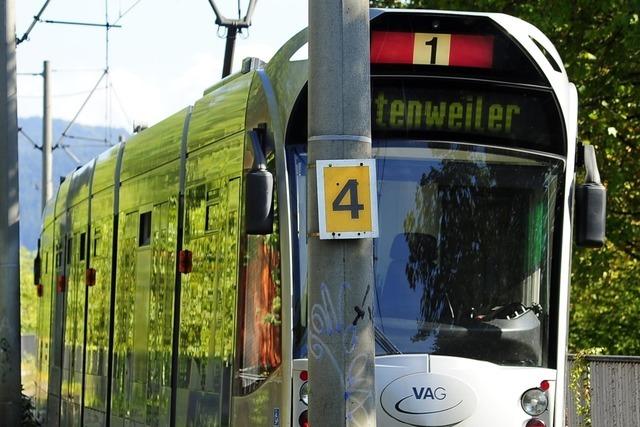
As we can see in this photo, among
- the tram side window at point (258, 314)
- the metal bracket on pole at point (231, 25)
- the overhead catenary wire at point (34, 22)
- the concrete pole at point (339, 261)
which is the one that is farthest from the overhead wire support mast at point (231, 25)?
the concrete pole at point (339, 261)

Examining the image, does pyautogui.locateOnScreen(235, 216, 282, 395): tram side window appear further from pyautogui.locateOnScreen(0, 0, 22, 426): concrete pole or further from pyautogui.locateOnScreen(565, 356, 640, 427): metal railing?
pyautogui.locateOnScreen(0, 0, 22, 426): concrete pole

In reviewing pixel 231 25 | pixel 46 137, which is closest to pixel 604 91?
pixel 231 25

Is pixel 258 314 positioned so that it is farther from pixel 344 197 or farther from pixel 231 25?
pixel 231 25

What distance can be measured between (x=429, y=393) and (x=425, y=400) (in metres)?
0.05

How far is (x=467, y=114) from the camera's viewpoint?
9.01m

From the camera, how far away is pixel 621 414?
45.4 ft

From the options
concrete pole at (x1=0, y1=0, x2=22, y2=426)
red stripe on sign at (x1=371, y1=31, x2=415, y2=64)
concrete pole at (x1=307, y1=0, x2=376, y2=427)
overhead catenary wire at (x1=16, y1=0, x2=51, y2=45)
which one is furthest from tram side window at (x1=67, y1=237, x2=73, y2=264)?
concrete pole at (x1=307, y1=0, x2=376, y2=427)

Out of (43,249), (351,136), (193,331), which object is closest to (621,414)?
(193,331)

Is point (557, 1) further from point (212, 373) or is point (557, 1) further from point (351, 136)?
point (351, 136)

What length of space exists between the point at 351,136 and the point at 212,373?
351 centimetres

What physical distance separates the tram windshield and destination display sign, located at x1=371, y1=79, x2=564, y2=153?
86 millimetres

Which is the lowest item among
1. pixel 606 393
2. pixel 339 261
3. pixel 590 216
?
Result: pixel 606 393

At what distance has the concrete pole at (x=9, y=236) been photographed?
59.3ft

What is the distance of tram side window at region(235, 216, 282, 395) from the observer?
8.84 meters
